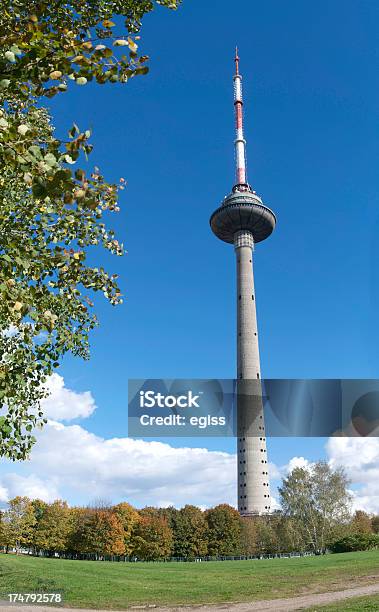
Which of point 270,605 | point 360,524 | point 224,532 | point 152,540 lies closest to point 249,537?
point 224,532

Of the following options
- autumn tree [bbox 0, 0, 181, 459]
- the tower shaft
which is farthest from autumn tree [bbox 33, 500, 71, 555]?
autumn tree [bbox 0, 0, 181, 459]

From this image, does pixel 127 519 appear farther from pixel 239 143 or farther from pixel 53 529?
pixel 239 143

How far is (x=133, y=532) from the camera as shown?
104000mm

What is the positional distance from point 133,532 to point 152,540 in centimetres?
515

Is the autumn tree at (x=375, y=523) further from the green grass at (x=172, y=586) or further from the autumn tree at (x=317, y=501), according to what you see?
the green grass at (x=172, y=586)

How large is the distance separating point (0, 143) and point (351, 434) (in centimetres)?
6832

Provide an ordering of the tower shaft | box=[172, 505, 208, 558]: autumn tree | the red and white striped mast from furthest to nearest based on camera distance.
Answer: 1. the red and white striped mast
2. box=[172, 505, 208, 558]: autumn tree
3. the tower shaft

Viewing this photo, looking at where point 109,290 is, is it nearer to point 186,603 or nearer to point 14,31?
point 14,31

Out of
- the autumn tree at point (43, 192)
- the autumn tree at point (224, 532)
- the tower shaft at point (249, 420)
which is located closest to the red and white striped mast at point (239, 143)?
the tower shaft at point (249, 420)

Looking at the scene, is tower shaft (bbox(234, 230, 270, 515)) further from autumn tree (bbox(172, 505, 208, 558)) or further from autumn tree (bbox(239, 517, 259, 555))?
autumn tree (bbox(172, 505, 208, 558))

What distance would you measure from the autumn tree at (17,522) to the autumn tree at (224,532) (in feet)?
123

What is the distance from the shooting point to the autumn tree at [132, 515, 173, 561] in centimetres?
10038

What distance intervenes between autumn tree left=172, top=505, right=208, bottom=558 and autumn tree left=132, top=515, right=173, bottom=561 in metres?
2.22

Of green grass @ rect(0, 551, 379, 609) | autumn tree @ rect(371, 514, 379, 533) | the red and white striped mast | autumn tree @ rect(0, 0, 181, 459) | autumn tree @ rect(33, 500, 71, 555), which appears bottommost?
autumn tree @ rect(371, 514, 379, 533)
